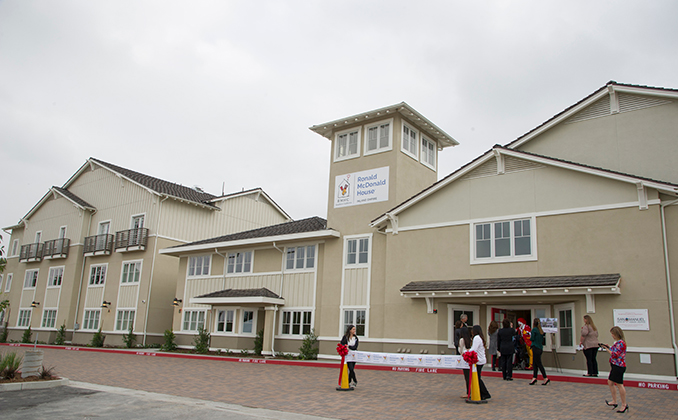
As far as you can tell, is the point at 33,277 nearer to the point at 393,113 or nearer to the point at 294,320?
the point at 294,320

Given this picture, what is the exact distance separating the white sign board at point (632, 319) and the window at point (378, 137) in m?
11.5

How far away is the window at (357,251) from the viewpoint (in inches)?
903

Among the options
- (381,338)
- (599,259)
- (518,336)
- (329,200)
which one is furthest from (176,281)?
(599,259)

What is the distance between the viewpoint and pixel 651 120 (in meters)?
18.1

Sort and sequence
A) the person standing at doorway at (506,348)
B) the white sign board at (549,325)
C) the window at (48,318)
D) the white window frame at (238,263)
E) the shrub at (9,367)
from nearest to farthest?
the shrub at (9,367) → the person standing at doorway at (506,348) → the white sign board at (549,325) → the white window frame at (238,263) → the window at (48,318)

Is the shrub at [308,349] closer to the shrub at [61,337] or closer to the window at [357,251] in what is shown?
the window at [357,251]

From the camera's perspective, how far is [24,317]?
3956cm

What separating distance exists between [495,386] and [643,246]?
21.1 feet

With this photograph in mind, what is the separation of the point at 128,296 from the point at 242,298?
457 inches

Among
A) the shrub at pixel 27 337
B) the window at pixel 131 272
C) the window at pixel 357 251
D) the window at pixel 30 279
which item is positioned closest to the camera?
the window at pixel 357 251

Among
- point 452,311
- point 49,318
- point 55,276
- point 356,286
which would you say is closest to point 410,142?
point 356,286

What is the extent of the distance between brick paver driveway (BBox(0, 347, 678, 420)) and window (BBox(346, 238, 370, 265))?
596cm

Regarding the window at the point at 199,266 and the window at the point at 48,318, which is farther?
the window at the point at 48,318

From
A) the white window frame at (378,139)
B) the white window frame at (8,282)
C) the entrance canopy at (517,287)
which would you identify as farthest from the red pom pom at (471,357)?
the white window frame at (8,282)
